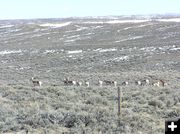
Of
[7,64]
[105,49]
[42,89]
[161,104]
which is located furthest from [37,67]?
[161,104]

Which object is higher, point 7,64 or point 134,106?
point 134,106

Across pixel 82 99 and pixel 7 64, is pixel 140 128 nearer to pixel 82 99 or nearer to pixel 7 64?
pixel 82 99

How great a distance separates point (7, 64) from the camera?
46.0 m

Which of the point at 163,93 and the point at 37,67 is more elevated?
the point at 163,93

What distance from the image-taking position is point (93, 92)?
59.7 ft

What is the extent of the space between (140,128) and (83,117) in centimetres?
166

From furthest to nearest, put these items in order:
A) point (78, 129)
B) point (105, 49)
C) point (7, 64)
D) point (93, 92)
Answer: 1. point (105, 49)
2. point (7, 64)
3. point (93, 92)
4. point (78, 129)

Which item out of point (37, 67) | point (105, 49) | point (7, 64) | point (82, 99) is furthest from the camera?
point (105, 49)

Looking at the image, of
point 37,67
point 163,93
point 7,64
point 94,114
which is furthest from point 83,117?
point 7,64

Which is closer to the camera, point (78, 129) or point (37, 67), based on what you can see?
point (78, 129)

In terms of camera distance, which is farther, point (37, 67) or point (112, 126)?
point (37, 67)

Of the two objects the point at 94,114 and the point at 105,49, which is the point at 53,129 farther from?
the point at 105,49

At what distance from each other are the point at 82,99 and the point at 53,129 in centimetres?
524

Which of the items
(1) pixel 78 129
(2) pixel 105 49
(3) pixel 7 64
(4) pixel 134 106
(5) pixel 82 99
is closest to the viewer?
(1) pixel 78 129
